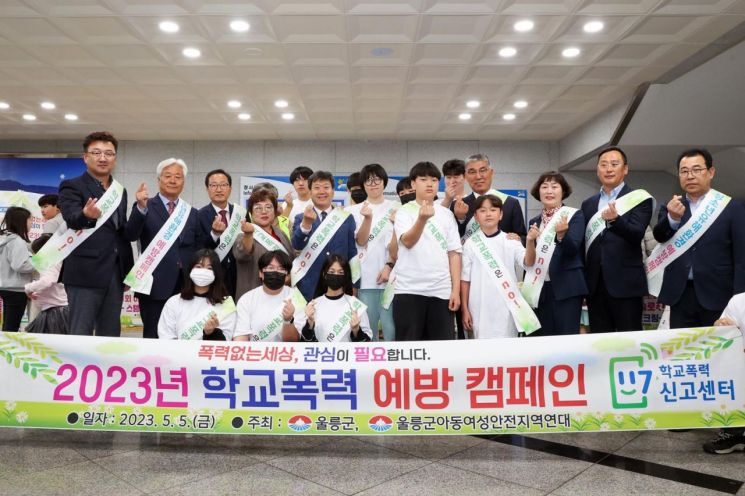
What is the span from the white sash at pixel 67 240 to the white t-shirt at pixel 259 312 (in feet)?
3.14

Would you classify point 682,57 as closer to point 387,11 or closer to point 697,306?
point 387,11

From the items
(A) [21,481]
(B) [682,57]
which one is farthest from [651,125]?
(A) [21,481]

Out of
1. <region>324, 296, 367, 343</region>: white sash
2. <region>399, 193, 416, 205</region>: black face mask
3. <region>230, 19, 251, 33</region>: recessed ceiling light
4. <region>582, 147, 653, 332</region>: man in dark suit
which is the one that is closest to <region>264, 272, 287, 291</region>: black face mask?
<region>324, 296, 367, 343</region>: white sash

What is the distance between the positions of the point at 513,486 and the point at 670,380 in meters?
0.91

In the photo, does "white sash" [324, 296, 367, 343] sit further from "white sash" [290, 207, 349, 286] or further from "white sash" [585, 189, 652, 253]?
"white sash" [585, 189, 652, 253]

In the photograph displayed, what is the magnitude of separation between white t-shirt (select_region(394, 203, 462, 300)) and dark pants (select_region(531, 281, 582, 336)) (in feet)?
2.20

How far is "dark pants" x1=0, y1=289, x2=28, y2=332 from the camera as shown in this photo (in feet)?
14.9

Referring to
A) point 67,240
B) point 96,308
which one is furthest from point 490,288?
point 67,240

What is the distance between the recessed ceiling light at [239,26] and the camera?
17.5 ft

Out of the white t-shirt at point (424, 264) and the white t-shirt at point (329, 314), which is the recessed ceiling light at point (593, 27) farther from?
the white t-shirt at point (329, 314)

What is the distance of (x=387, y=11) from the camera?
16.9 ft

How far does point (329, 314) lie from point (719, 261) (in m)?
2.15

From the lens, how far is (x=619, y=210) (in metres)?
3.04

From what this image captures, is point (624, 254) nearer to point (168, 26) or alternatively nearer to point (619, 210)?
point (619, 210)
